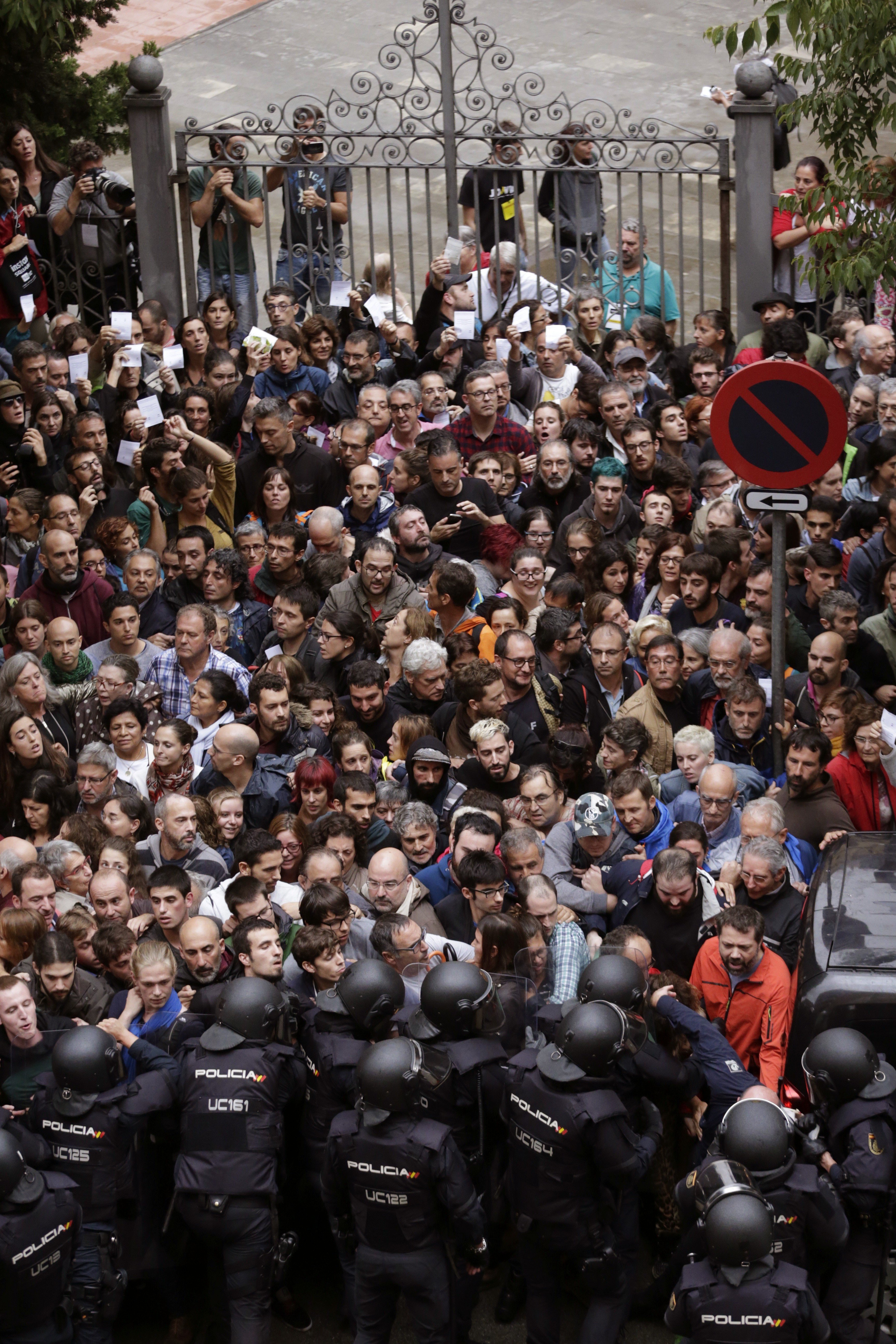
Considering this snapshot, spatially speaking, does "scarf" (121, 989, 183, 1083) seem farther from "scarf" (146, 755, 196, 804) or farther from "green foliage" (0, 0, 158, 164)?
"green foliage" (0, 0, 158, 164)

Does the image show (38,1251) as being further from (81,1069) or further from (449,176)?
(449,176)

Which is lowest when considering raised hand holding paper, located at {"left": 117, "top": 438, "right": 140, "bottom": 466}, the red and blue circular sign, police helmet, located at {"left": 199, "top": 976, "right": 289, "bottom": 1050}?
police helmet, located at {"left": 199, "top": 976, "right": 289, "bottom": 1050}

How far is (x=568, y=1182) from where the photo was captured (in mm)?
6762

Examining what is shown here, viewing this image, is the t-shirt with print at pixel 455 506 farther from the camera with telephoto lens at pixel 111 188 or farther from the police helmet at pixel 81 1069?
the police helmet at pixel 81 1069

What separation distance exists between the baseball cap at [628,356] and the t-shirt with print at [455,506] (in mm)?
1952

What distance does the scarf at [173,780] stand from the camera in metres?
9.41

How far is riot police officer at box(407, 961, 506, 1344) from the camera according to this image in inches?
274

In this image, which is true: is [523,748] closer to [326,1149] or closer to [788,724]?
[788,724]

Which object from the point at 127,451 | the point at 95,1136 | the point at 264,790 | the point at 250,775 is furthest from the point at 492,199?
the point at 95,1136

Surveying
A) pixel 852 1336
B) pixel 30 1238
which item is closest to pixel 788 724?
pixel 852 1336

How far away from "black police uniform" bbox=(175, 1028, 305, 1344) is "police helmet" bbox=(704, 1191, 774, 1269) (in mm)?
1805

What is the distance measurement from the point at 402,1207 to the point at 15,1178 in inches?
53.4

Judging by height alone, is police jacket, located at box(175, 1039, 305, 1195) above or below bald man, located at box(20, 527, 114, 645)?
below

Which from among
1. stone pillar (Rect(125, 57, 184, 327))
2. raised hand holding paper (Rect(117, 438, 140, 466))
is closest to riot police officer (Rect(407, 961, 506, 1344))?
raised hand holding paper (Rect(117, 438, 140, 466))
